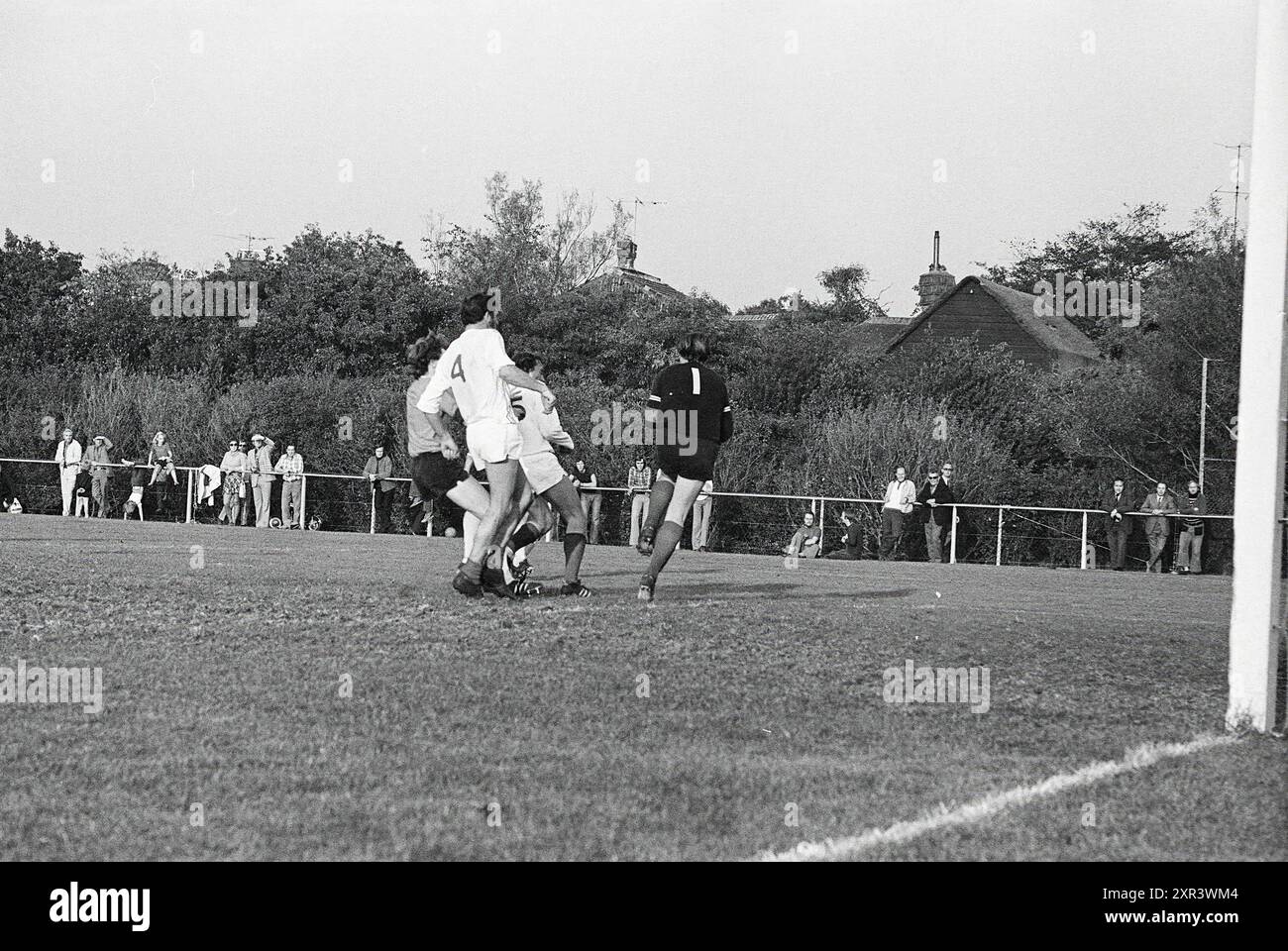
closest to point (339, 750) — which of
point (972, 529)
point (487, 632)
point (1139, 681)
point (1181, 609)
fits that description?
point (487, 632)

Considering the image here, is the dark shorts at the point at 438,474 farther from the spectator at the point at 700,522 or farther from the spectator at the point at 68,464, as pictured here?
the spectator at the point at 68,464

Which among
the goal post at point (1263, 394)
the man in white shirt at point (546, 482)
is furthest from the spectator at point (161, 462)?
the goal post at point (1263, 394)

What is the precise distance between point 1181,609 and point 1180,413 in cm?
2784

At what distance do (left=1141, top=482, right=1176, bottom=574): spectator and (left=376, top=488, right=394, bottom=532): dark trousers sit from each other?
579 inches

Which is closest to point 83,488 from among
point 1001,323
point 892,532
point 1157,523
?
point 892,532

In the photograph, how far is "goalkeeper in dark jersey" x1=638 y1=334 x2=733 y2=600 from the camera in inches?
458

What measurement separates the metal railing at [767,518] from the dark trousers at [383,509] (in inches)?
6.3

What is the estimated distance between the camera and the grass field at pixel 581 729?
4566 millimetres

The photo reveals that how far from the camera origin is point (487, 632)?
8.91m

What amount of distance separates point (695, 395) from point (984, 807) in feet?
23.3

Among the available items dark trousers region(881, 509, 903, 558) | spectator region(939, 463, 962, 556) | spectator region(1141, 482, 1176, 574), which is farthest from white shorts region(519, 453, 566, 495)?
spectator region(1141, 482, 1176, 574)

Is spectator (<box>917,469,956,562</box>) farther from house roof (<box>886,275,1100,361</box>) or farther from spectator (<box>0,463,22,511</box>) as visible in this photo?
house roof (<box>886,275,1100,361</box>)

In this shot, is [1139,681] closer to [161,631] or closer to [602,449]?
[161,631]

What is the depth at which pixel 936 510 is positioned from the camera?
2750 cm
